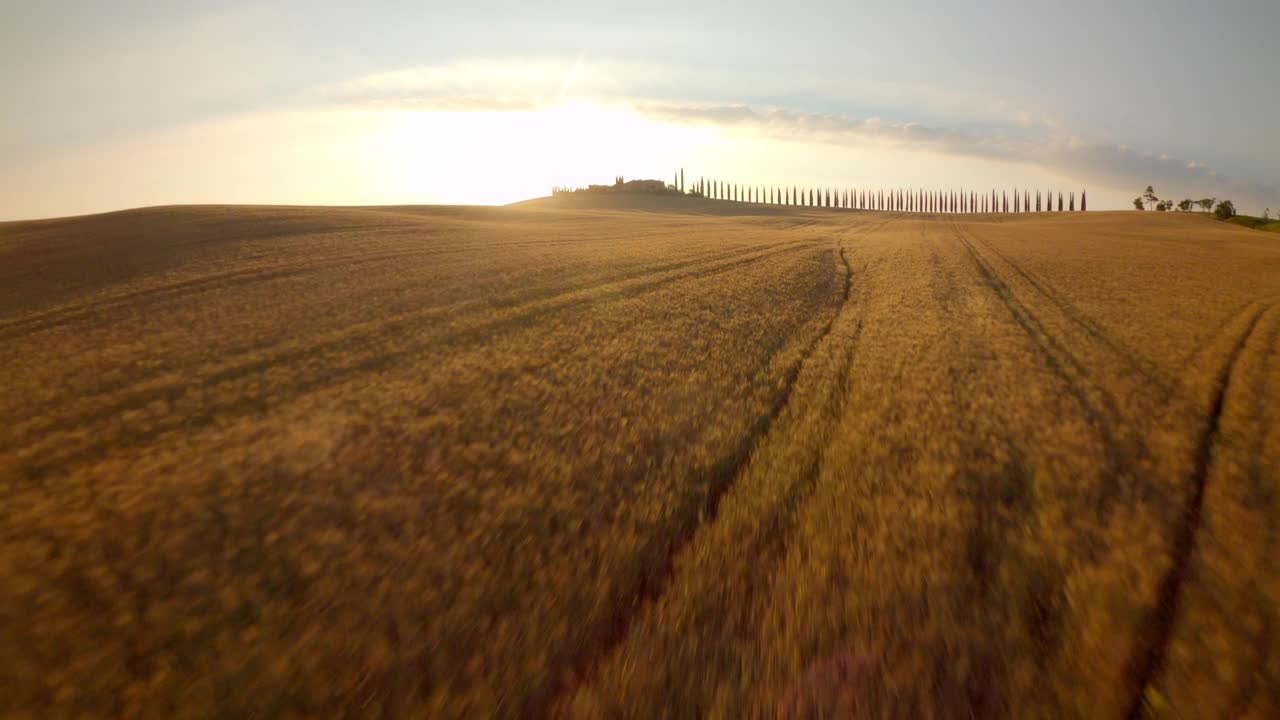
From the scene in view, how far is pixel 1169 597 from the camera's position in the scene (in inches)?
97.3

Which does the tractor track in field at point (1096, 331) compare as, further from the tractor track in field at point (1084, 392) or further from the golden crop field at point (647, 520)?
the tractor track in field at point (1084, 392)

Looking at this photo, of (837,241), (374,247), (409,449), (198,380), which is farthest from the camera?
(837,241)

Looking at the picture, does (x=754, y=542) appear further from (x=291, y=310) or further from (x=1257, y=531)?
(x=291, y=310)

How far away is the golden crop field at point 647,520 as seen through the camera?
2141mm

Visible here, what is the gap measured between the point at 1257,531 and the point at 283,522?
5.12 metres

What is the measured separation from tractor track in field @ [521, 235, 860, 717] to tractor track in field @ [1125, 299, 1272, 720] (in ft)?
5.42

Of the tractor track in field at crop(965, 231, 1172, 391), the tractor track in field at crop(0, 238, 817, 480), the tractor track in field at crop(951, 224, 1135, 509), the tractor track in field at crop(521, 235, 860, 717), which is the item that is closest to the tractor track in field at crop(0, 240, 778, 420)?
the tractor track in field at crop(0, 238, 817, 480)

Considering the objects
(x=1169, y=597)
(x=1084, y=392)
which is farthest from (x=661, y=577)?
(x=1084, y=392)

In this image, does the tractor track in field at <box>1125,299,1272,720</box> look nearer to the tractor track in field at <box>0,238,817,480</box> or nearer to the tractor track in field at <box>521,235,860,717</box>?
the tractor track in field at <box>521,235,860,717</box>

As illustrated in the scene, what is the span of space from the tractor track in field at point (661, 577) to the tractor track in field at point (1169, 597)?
1.65 m

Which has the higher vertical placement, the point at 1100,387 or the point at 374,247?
the point at 374,247

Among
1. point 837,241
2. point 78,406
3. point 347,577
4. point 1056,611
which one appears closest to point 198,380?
point 78,406

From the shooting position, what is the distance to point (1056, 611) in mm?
2422

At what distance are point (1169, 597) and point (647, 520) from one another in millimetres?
2325
